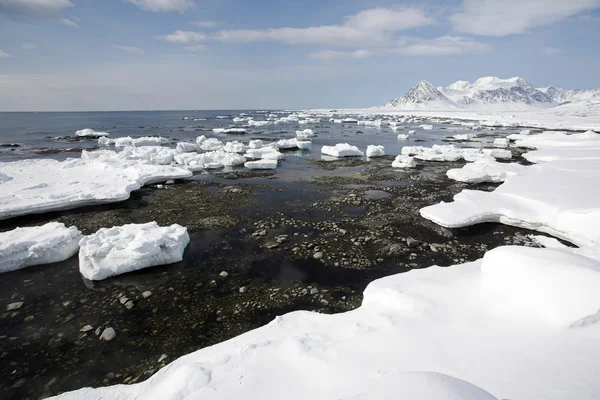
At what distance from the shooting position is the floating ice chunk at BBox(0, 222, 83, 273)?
272 inches

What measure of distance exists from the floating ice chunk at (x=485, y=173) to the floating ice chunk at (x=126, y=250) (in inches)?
549

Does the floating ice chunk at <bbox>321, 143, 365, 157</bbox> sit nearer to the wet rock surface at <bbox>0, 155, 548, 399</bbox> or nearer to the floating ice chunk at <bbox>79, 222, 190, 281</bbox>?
the wet rock surface at <bbox>0, 155, 548, 399</bbox>

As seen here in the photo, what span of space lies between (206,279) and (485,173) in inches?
576

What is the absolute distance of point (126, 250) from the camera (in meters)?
6.80

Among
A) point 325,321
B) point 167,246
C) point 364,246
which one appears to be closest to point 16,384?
point 167,246

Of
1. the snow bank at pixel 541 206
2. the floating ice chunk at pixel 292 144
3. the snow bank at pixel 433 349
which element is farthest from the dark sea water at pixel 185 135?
the snow bank at pixel 433 349

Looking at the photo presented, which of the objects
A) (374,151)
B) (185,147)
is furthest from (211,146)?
(374,151)

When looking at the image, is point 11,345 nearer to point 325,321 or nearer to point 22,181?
point 325,321

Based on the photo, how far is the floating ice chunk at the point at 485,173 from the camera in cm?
1453

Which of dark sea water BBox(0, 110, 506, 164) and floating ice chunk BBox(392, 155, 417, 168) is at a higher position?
dark sea water BBox(0, 110, 506, 164)

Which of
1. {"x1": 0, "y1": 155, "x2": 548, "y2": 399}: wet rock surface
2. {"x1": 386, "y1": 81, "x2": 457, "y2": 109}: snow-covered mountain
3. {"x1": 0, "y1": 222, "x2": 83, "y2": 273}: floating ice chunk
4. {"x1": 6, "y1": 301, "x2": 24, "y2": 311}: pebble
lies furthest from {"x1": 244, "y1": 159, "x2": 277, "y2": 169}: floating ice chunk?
{"x1": 386, "y1": 81, "x2": 457, "y2": 109}: snow-covered mountain

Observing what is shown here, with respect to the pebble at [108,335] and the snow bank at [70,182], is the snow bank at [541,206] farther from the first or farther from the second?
the snow bank at [70,182]

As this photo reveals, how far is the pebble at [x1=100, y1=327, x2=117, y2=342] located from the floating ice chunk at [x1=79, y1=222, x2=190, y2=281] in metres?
1.91

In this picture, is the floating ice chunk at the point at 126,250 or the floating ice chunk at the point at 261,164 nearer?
the floating ice chunk at the point at 126,250
